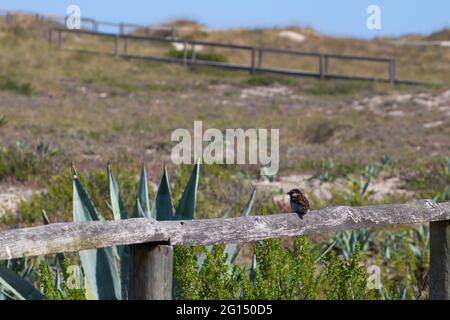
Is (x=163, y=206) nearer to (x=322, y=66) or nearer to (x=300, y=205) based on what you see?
(x=300, y=205)

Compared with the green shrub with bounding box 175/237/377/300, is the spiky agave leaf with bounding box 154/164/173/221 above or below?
above

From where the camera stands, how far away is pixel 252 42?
1727 inches

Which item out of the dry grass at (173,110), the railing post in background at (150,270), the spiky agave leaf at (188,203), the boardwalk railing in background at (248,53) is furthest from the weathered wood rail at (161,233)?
the boardwalk railing in background at (248,53)

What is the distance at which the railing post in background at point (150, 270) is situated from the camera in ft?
10.1

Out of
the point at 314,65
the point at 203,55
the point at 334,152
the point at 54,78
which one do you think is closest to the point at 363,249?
the point at 334,152

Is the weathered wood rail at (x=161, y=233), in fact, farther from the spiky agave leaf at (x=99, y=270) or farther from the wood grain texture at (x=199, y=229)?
the spiky agave leaf at (x=99, y=270)

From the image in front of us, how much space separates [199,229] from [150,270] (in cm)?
23

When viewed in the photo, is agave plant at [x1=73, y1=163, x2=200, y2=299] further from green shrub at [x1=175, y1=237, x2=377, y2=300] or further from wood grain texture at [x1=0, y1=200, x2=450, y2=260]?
wood grain texture at [x1=0, y1=200, x2=450, y2=260]

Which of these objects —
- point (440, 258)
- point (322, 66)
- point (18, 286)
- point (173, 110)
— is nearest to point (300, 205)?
point (440, 258)

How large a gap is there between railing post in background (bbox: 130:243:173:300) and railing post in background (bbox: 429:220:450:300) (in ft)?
4.67

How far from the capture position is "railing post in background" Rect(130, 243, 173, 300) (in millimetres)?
3076

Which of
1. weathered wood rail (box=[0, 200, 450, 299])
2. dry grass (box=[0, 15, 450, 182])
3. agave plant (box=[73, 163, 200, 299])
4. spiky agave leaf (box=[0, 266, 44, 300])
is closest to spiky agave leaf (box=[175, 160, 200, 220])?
agave plant (box=[73, 163, 200, 299])

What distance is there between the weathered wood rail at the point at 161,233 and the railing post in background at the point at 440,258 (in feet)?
0.65

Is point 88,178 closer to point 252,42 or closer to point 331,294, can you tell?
point 331,294
